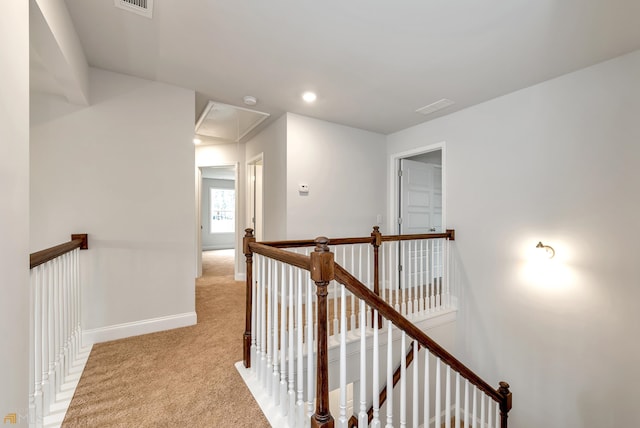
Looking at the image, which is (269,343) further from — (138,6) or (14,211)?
(138,6)

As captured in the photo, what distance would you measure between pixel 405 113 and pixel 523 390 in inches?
132

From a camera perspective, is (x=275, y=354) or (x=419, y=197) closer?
(x=275, y=354)

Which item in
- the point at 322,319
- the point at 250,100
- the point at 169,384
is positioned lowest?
the point at 169,384

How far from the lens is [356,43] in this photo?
2.09 m

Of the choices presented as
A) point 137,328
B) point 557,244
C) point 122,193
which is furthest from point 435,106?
point 137,328

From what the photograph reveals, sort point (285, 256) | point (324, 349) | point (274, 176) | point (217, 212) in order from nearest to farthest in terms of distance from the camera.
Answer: point (324, 349)
point (285, 256)
point (274, 176)
point (217, 212)

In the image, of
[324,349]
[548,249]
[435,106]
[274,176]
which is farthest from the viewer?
[274,176]

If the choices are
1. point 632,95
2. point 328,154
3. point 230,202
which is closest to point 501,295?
point 632,95

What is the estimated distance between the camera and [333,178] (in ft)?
12.4

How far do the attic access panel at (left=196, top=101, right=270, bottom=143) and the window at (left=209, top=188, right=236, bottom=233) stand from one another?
5.20m

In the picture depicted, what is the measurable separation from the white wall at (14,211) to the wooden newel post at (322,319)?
44.5 inches

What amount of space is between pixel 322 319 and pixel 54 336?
68.6 inches

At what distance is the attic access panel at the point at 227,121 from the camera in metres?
3.31

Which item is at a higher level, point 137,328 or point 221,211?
point 221,211
